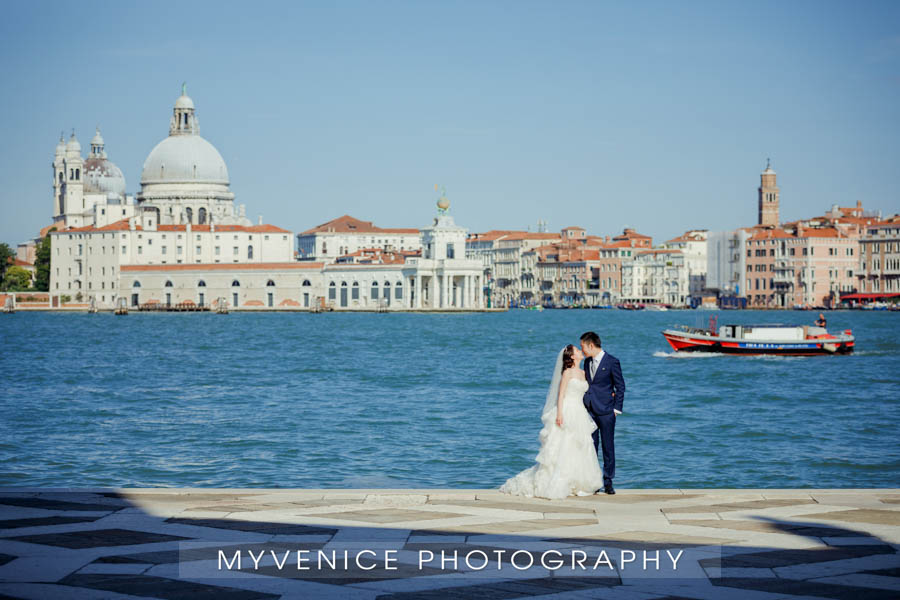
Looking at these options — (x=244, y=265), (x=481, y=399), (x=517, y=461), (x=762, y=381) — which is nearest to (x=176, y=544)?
(x=517, y=461)

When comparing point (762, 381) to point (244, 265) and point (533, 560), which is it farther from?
point (244, 265)

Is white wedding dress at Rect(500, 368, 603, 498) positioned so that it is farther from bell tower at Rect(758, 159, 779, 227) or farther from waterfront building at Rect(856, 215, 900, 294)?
bell tower at Rect(758, 159, 779, 227)

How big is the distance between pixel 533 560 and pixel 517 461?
26.2 feet

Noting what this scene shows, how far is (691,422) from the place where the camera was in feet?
57.9

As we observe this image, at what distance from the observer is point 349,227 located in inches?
5027

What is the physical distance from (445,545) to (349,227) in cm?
12306

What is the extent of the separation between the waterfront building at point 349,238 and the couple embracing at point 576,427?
116 meters

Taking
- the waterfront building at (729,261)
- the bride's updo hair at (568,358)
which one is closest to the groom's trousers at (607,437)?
the bride's updo hair at (568,358)

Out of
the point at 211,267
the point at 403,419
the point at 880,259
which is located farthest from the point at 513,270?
the point at 403,419

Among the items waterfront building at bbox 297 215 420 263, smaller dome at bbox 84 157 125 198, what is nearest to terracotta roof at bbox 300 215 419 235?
waterfront building at bbox 297 215 420 263

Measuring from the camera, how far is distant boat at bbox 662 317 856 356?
35281 millimetres

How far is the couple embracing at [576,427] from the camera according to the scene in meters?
6.92

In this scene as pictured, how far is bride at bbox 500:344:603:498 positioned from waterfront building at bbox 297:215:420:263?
116256 mm

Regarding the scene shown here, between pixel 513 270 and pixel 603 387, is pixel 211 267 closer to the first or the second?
pixel 513 270
